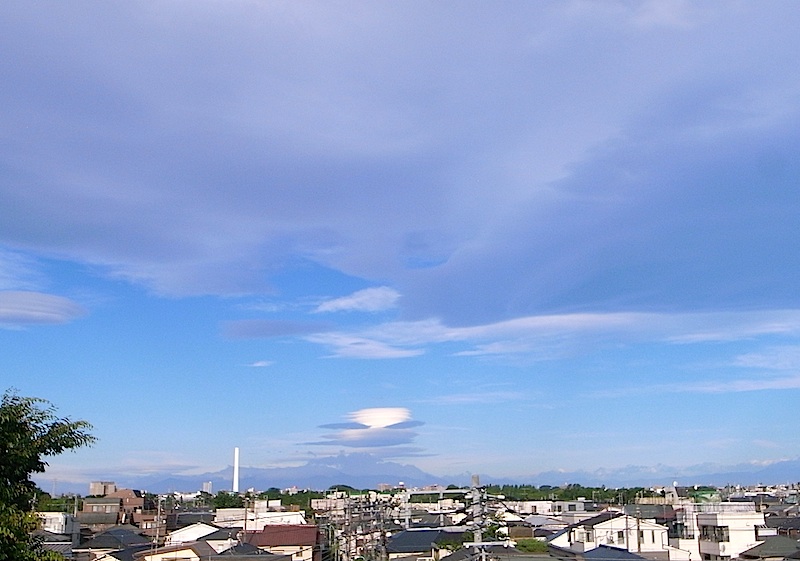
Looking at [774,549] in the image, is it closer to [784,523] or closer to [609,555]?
[609,555]

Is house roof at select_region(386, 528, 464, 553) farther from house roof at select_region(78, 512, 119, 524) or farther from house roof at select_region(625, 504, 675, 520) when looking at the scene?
house roof at select_region(78, 512, 119, 524)

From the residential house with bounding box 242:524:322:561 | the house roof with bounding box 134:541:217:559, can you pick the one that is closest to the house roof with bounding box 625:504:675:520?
the residential house with bounding box 242:524:322:561

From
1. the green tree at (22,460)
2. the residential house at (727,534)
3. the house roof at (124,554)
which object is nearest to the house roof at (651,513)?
the residential house at (727,534)

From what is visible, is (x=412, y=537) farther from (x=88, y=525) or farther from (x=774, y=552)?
(x=88, y=525)

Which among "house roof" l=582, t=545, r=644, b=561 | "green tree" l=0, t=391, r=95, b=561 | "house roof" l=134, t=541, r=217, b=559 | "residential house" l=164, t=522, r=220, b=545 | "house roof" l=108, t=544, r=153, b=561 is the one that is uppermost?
"green tree" l=0, t=391, r=95, b=561

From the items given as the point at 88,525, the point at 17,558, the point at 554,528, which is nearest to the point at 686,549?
the point at 554,528
